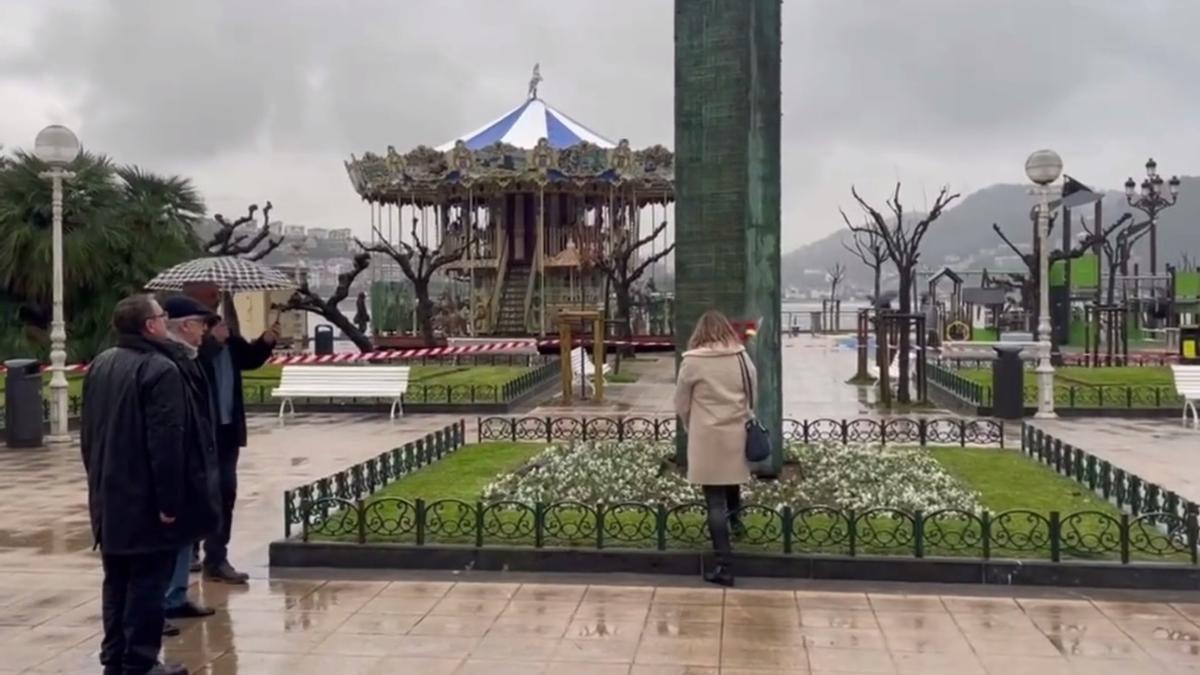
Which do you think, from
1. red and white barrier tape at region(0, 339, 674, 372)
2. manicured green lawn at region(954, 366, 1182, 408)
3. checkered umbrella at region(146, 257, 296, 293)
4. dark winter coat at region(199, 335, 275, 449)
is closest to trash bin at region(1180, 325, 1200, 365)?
manicured green lawn at region(954, 366, 1182, 408)

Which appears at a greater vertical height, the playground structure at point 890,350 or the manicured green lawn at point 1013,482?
the playground structure at point 890,350

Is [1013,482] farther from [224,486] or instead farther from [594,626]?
[224,486]

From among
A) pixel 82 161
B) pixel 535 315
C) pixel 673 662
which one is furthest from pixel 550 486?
pixel 535 315

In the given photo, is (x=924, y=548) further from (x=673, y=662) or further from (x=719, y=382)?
(x=673, y=662)

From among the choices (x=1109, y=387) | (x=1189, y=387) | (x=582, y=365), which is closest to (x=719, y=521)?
(x=1189, y=387)

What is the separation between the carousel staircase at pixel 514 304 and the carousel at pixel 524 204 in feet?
0.12

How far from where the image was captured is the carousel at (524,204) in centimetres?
3778

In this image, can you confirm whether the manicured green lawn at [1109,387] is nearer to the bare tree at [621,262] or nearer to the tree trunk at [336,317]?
the bare tree at [621,262]

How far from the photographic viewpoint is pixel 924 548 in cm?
738

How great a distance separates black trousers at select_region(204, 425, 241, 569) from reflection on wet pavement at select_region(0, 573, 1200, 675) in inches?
10.0

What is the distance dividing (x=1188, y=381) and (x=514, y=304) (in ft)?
90.2

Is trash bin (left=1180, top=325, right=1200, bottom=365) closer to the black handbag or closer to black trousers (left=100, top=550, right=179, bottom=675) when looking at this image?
the black handbag

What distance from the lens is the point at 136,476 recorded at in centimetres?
507

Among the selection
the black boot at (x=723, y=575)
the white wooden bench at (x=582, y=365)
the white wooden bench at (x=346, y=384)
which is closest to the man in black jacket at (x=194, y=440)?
the black boot at (x=723, y=575)
